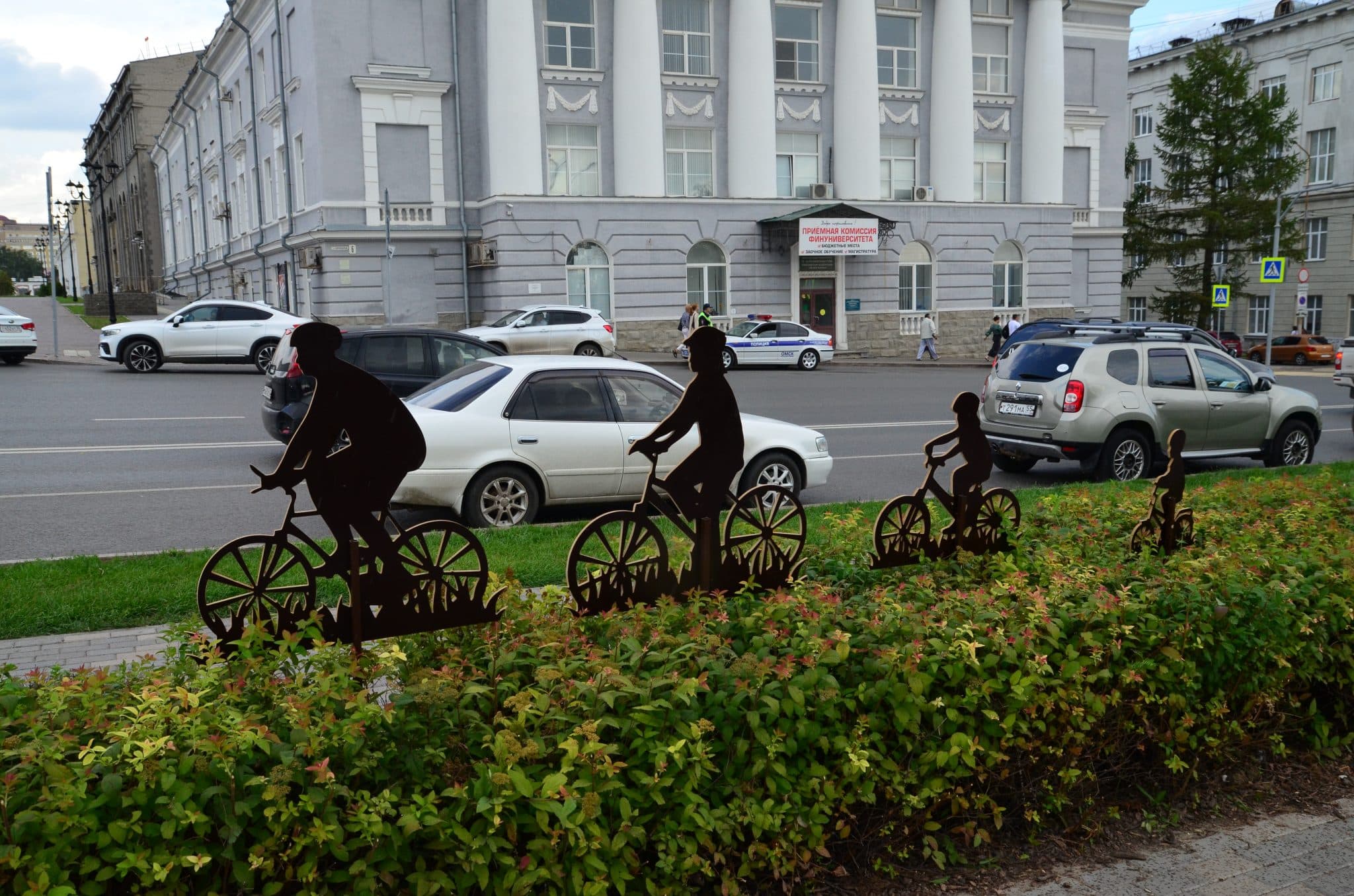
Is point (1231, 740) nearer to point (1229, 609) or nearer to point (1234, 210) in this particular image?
point (1229, 609)

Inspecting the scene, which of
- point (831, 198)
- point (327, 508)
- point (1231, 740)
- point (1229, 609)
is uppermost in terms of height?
point (831, 198)

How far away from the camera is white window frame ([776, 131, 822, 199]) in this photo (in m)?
39.4

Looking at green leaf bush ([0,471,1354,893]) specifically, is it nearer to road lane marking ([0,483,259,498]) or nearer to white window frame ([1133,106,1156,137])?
road lane marking ([0,483,259,498])

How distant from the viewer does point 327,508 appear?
4.73 metres

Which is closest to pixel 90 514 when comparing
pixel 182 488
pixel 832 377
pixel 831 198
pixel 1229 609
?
pixel 182 488

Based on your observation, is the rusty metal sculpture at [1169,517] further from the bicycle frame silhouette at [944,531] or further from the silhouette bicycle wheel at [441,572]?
the silhouette bicycle wheel at [441,572]

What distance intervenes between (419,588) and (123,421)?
47.8 feet

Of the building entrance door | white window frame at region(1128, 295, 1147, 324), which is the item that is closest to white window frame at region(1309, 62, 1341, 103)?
white window frame at region(1128, 295, 1147, 324)

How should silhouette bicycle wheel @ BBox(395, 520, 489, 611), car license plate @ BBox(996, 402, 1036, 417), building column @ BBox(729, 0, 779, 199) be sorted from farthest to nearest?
building column @ BBox(729, 0, 779, 199)
car license plate @ BBox(996, 402, 1036, 417)
silhouette bicycle wheel @ BBox(395, 520, 489, 611)

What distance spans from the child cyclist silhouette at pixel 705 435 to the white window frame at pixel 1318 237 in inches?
2482

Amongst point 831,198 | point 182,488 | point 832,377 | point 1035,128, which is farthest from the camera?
point 1035,128

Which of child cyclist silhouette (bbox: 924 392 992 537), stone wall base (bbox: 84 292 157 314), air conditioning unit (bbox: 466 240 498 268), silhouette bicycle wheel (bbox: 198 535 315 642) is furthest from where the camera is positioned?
stone wall base (bbox: 84 292 157 314)

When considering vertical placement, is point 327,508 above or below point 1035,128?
below

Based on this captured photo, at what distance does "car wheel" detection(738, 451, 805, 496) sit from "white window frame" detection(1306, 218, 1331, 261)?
58.2m
